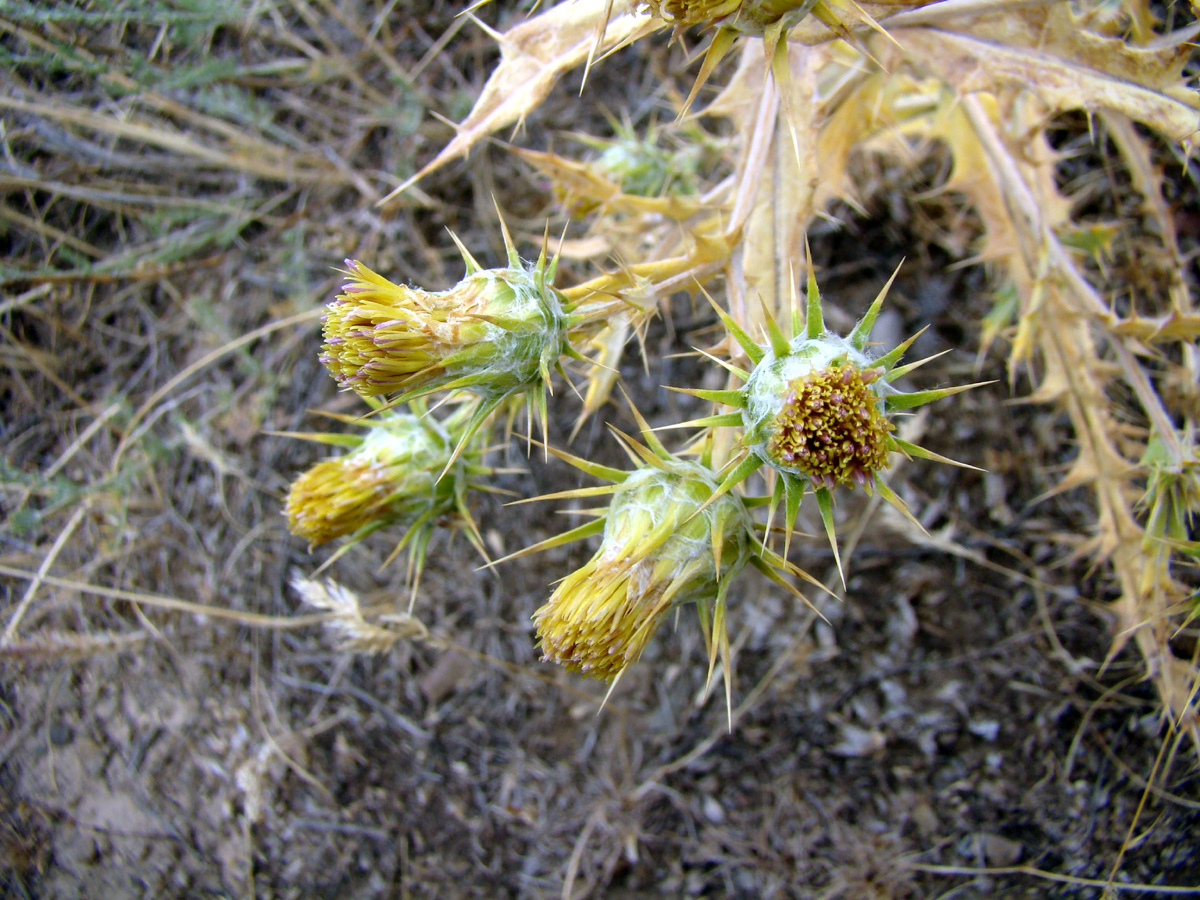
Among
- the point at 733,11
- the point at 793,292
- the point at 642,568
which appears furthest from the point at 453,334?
the point at 733,11

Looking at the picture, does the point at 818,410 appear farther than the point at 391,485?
No

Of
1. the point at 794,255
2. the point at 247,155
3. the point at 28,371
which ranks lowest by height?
the point at 28,371

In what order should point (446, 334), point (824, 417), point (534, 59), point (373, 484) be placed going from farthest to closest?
point (534, 59), point (373, 484), point (446, 334), point (824, 417)

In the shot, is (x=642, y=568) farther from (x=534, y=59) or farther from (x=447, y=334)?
(x=534, y=59)

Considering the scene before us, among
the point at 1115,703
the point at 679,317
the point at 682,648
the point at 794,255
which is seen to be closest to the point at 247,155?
the point at 679,317

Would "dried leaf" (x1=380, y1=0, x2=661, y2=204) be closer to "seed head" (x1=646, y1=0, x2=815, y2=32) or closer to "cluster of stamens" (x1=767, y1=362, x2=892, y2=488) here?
→ "seed head" (x1=646, y1=0, x2=815, y2=32)

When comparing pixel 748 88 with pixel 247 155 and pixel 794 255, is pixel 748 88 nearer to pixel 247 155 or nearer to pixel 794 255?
pixel 794 255

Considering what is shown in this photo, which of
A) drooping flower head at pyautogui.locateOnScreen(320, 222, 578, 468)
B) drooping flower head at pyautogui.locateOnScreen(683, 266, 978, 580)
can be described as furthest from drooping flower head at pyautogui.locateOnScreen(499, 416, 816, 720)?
drooping flower head at pyautogui.locateOnScreen(320, 222, 578, 468)
